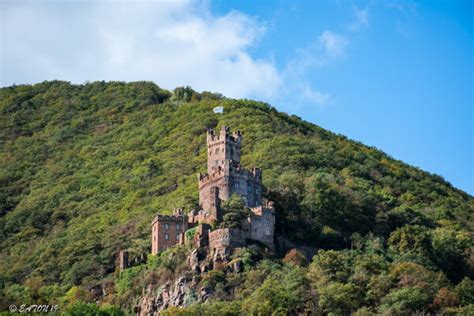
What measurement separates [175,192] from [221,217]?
97.5ft

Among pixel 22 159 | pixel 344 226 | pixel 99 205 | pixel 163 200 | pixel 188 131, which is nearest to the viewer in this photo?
pixel 344 226

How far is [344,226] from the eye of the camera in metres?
127

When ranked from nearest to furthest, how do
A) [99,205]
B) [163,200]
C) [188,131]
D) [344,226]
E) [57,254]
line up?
[344,226], [57,254], [163,200], [99,205], [188,131]

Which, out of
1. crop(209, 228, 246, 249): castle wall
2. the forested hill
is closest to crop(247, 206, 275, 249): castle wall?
crop(209, 228, 246, 249): castle wall

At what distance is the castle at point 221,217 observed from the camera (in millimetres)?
113875

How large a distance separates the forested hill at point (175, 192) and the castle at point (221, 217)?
3.62m

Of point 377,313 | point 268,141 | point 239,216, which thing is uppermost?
point 268,141

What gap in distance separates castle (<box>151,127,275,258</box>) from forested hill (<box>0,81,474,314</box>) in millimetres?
3621

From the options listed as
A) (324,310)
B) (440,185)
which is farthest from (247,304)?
(440,185)

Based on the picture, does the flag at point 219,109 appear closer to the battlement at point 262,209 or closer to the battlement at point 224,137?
the battlement at point 224,137

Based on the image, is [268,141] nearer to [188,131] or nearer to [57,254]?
[188,131]

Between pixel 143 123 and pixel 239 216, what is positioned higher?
pixel 143 123

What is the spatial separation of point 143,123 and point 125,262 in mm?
70017

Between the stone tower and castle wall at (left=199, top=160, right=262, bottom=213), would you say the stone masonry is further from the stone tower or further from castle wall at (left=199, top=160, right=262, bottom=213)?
castle wall at (left=199, top=160, right=262, bottom=213)
